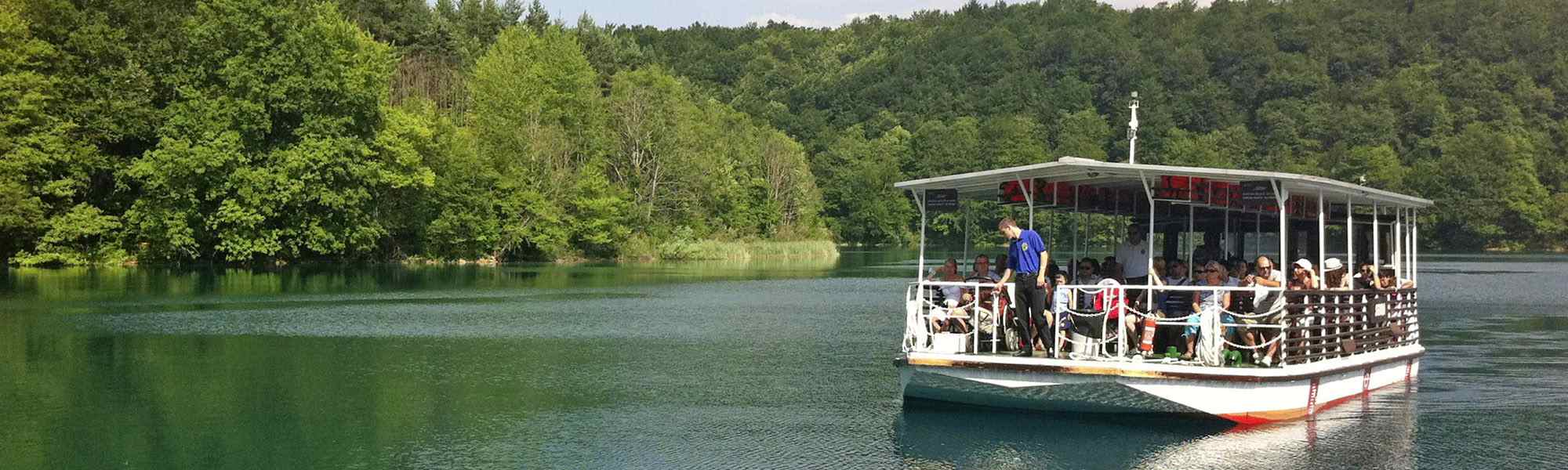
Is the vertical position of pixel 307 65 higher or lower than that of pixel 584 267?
higher

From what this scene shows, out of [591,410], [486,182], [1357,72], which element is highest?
[1357,72]

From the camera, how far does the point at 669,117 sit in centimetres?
7525

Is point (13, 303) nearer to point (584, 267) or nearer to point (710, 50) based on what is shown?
point (584, 267)

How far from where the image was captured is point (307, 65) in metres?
51.2

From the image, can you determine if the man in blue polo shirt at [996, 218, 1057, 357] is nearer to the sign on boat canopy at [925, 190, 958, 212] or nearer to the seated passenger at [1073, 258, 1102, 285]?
the seated passenger at [1073, 258, 1102, 285]

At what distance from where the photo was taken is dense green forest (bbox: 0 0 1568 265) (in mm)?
51062

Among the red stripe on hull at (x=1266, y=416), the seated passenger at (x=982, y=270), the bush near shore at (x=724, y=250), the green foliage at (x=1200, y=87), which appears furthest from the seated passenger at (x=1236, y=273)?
the green foliage at (x=1200, y=87)

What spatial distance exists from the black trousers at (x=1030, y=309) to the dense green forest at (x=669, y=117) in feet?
133

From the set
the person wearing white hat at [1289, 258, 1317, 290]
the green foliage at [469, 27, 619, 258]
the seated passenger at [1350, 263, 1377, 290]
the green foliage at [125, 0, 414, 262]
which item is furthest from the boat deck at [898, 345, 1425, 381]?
the green foliage at [469, 27, 619, 258]

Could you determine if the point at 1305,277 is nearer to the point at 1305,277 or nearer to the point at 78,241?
the point at 1305,277

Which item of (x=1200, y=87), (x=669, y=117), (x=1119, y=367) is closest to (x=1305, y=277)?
(x=1119, y=367)

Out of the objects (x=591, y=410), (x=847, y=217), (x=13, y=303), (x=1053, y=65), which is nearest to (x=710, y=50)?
(x=1053, y=65)

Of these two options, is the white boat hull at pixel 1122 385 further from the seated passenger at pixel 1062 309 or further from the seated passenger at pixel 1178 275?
the seated passenger at pixel 1178 275

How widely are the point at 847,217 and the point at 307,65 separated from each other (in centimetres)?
6931
